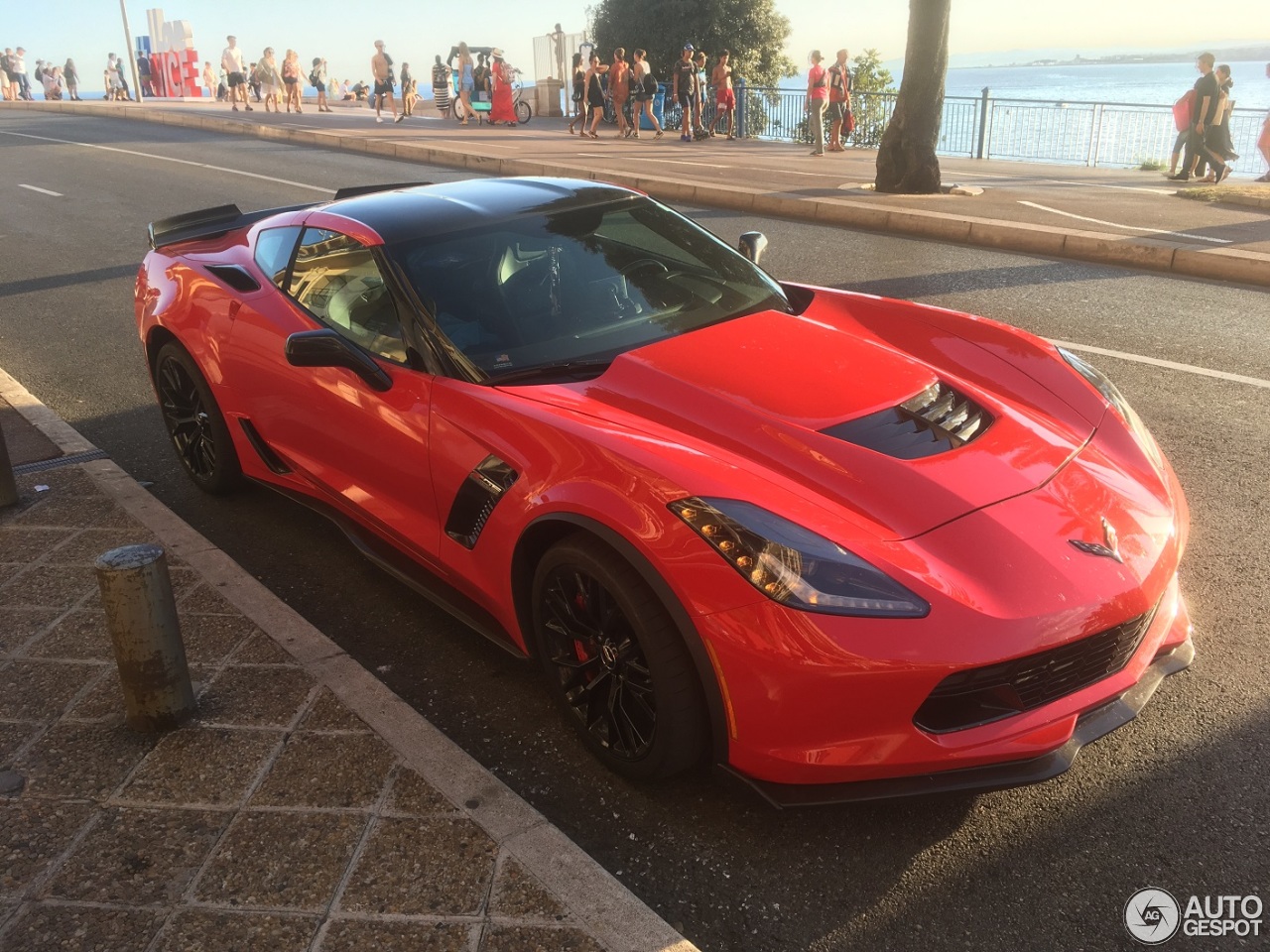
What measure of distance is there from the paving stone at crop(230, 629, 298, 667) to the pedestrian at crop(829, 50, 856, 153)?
18288 millimetres

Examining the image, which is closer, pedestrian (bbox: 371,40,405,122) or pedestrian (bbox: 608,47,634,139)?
pedestrian (bbox: 608,47,634,139)

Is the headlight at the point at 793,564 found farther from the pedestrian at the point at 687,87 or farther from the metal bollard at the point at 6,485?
the pedestrian at the point at 687,87

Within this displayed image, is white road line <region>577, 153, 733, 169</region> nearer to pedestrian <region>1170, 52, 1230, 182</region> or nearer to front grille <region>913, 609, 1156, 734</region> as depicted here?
pedestrian <region>1170, 52, 1230, 182</region>

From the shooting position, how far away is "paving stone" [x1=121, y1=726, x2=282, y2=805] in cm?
289

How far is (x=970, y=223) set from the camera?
11.2m

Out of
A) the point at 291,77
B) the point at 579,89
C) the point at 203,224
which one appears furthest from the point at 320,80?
the point at 203,224

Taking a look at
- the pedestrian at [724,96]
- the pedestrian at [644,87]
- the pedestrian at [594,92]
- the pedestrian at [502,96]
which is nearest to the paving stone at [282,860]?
the pedestrian at [594,92]

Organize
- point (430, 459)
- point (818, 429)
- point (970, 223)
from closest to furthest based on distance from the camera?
A: point (818, 429) → point (430, 459) → point (970, 223)

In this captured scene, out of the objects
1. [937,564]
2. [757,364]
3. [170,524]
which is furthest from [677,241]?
[170,524]

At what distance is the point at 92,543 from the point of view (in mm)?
4371

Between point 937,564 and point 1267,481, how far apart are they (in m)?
3.01

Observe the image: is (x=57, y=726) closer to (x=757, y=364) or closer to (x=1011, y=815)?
(x=757, y=364)

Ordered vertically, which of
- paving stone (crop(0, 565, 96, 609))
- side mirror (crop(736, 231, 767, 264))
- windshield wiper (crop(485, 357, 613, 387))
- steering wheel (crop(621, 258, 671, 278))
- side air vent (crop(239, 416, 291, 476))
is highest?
steering wheel (crop(621, 258, 671, 278))

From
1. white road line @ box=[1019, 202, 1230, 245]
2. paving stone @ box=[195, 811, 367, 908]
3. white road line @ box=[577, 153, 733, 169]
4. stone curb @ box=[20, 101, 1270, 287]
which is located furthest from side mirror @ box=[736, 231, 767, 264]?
white road line @ box=[577, 153, 733, 169]
